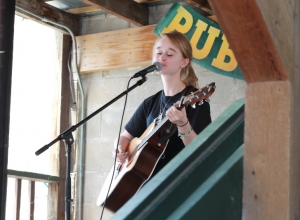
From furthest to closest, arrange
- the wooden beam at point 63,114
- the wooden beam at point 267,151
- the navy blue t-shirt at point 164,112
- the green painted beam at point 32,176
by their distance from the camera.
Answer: the wooden beam at point 63,114
the green painted beam at point 32,176
the navy blue t-shirt at point 164,112
the wooden beam at point 267,151

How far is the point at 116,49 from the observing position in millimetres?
4336

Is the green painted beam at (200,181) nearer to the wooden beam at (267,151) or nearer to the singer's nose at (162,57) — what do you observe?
the wooden beam at (267,151)

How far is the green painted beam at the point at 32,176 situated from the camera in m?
3.79

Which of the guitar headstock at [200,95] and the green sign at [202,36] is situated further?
the green sign at [202,36]

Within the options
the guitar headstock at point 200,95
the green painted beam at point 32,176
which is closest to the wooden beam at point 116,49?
the green painted beam at point 32,176

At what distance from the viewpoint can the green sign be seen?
392 centimetres

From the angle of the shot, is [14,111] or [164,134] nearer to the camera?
[164,134]

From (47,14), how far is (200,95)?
2319 mm

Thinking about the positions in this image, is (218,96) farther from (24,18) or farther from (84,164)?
(24,18)

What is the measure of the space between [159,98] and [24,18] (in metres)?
2.02

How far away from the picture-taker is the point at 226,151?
1.49 m

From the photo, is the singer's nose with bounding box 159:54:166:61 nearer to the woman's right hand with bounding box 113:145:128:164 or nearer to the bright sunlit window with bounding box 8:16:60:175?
the woman's right hand with bounding box 113:145:128:164

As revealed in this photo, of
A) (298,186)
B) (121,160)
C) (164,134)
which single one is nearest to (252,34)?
(298,186)

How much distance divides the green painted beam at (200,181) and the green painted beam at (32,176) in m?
2.50
